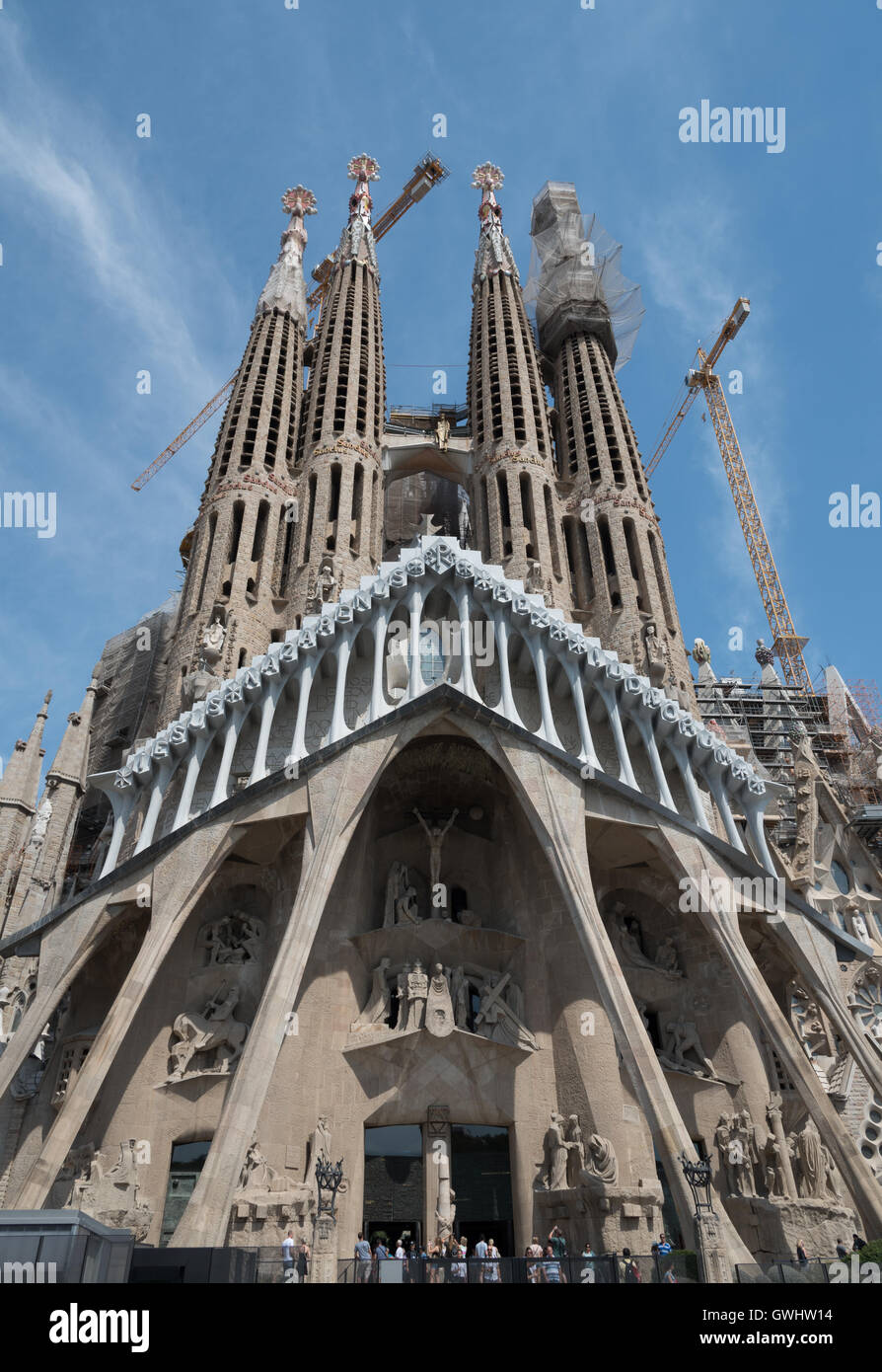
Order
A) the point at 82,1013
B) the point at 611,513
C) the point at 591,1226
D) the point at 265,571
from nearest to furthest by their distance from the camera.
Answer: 1. the point at 591,1226
2. the point at 82,1013
3. the point at 265,571
4. the point at 611,513

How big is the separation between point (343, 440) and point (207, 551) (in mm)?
5811

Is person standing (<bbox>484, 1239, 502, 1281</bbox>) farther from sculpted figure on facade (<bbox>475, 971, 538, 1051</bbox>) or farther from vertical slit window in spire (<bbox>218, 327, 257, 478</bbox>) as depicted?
vertical slit window in spire (<bbox>218, 327, 257, 478</bbox>)

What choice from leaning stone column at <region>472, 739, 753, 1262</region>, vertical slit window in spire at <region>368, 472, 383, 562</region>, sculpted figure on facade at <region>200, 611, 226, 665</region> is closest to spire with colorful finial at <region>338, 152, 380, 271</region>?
vertical slit window in spire at <region>368, 472, 383, 562</region>

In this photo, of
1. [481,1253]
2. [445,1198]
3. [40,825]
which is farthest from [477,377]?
[481,1253]

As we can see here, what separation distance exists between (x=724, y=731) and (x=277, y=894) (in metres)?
18.9

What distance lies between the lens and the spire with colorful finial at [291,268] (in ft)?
109

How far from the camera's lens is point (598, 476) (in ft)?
95.9

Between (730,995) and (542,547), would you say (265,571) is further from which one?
(730,995)

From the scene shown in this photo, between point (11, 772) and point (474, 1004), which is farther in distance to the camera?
point (11, 772)

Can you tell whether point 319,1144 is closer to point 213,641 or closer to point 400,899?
point 400,899

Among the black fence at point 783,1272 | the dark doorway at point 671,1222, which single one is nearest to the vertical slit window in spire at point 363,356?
the dark doorway at point 671,1222

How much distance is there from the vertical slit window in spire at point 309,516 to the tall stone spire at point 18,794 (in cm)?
962
